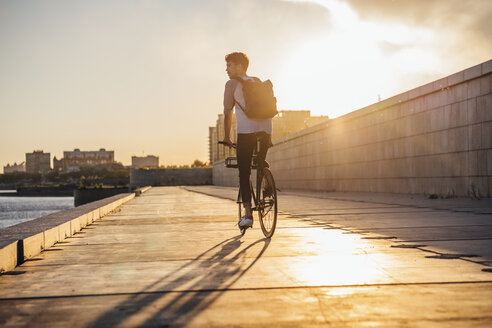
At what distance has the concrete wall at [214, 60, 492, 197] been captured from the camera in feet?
30.9

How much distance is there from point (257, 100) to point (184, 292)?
2490 mm

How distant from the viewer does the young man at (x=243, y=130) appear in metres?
4.73

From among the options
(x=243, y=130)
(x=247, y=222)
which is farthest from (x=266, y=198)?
(x=243, y=130)

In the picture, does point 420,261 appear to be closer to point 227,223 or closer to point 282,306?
point 282,306

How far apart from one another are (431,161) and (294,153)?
10.2 meters

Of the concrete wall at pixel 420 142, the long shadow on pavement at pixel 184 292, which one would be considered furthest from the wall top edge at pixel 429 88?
the long shadow on pavement at pixel 184 292

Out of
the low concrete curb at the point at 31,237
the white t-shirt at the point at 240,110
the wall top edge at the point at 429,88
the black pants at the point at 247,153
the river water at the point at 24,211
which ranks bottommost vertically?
the river water at the point at 24,211

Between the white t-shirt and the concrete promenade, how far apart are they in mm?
1078

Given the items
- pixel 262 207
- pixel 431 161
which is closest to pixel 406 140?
pixel 431 161

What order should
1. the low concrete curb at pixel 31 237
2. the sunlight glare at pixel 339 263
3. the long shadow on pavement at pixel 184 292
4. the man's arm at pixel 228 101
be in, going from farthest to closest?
the man's arm at pixel 228 101 → the low concrete curb at pixel 31 237 → the sunlight glare at pixel 339 263 → the long shadow on pavement at pixel 184 292

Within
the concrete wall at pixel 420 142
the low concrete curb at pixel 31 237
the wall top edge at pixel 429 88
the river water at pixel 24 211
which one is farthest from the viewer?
the river water at pixel 24 211

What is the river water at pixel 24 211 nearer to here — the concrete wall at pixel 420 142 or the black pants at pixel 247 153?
the concrete wall at pixel 420 142

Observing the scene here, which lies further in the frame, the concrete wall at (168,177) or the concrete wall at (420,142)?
the concrete wall at (168,177)

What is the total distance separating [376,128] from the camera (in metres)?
13.4
